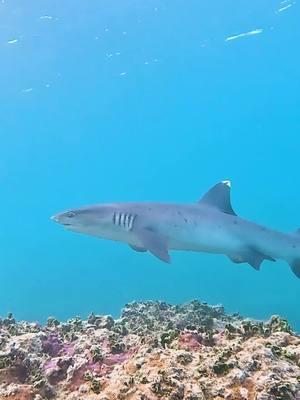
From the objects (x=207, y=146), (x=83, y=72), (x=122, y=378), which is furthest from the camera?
(x=207, y=146)

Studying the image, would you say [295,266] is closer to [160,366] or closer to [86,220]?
[86,220]

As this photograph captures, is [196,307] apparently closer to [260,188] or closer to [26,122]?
[26,122]

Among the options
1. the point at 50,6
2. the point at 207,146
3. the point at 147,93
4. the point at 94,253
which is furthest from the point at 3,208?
the point at 50,6

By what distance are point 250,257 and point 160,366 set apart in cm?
596

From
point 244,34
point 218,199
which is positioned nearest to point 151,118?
point 244,34

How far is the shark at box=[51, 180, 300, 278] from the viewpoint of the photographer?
28.4ft

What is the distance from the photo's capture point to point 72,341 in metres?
5.10

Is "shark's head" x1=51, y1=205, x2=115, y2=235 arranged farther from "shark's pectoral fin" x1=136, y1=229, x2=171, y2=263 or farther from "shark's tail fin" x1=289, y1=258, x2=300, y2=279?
"shark's tail fin" x1=289, y1=258, x2=300, y2=279

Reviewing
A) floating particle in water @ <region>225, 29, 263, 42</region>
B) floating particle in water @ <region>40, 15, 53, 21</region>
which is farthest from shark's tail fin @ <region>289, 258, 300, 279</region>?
floating particle in water @ <region>225, 29, 263, 42</region>

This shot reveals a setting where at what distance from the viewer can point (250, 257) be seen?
8.97m

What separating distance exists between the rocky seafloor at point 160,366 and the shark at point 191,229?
11.9 feet

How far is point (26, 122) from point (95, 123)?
11551mm

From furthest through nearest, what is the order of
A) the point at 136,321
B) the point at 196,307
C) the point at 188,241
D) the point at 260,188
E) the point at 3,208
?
the point at 260,188 < the point at 3,208 < the point at 188,241 < the point at 196,307 < the point at 136,321

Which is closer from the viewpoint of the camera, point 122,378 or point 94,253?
point 122,378
